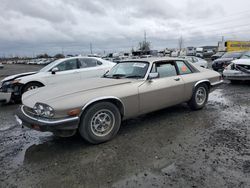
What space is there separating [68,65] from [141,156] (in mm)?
5309

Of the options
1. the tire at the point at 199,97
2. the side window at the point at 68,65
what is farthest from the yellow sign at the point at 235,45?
the side window at the point at 68,65

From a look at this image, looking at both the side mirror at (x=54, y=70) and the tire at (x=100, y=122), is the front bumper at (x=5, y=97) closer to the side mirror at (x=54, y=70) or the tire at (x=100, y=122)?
the side mirror at (x=54, y=70)

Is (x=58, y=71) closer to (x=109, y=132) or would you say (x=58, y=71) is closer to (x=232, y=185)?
(x=109, y=132)

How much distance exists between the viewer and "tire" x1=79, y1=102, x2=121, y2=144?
3354 millimetres

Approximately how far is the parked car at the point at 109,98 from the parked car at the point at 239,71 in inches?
175

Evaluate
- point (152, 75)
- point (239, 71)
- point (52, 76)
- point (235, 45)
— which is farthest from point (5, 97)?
point (235, 45)

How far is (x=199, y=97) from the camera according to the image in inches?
213

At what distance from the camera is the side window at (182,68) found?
5000 millimetres

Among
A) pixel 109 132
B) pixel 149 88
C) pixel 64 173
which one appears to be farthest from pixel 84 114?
pixel 149 88

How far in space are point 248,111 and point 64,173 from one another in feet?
15.6

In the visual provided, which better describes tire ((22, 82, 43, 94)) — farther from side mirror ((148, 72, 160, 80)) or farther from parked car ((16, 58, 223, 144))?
side mirror ((148, 72, 160, 80))

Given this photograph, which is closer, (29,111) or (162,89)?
(29,111)

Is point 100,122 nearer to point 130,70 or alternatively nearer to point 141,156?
point 141,156

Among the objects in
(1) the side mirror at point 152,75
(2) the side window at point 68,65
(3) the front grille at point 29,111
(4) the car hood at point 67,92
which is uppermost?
(2) the side window at point 68,65
